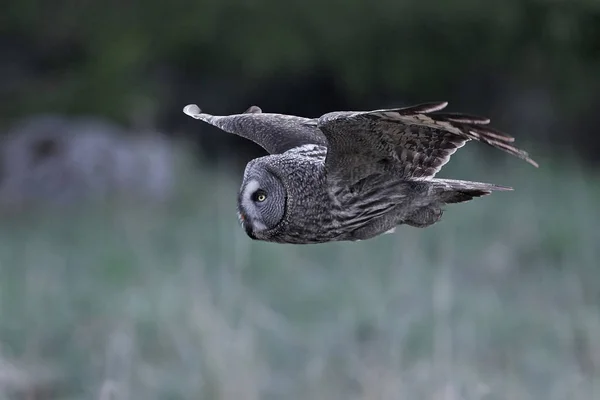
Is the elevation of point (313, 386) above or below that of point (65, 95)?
below

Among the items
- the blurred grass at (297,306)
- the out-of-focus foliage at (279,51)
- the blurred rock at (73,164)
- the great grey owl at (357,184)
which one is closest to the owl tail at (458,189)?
the great grey owl at (357,184)

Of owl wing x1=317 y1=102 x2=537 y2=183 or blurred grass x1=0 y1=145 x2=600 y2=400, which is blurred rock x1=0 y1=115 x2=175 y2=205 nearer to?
blurred grass x1=0 y1=145 x2=600 y2=400

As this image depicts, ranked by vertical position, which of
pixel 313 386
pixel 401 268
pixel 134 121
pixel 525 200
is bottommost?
pixel 313 386

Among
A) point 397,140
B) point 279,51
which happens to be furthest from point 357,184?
point 279,51

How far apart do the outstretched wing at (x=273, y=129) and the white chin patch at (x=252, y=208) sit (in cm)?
33

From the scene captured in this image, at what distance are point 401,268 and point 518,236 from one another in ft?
5.11

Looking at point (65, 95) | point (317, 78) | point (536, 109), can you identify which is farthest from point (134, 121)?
point (536, 109)

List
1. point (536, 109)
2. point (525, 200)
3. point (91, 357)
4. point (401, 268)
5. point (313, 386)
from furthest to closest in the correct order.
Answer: point (536, 109), point (525, 200), point (401, 268), point (91, 357), point (313, 386)

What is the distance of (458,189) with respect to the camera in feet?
7.61

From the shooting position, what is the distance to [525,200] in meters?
7.76

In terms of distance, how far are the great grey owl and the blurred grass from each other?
1042mm

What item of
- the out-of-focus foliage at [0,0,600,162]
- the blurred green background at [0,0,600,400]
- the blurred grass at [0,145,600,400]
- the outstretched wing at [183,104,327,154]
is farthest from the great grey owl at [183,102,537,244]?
the out-of-focus foliage at [0,0,600,162]

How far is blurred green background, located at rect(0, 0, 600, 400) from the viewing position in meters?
4.80

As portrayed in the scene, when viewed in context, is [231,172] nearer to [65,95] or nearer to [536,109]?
→ [65,95]
